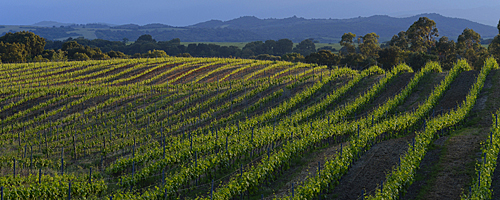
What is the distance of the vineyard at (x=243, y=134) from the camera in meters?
13.6

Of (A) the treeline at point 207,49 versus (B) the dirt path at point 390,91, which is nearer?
(B) the dirt path at point 390,91

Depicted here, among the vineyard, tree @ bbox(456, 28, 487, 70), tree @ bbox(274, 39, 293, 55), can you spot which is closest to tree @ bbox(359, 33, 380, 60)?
tree @ bbox(456, 28, 487, 70)

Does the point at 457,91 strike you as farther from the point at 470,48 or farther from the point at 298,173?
the point at 470,48

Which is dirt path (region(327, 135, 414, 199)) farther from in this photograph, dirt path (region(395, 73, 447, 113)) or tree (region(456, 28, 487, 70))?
tree (region(456, 28, 487, 70))

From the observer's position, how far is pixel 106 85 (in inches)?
1423

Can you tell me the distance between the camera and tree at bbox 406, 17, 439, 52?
59438 mm

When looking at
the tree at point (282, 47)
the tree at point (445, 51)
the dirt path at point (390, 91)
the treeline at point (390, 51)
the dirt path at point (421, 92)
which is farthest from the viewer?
the tree at point (282, 47)

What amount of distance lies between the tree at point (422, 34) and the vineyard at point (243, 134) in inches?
975

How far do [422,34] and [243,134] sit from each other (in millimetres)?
48787

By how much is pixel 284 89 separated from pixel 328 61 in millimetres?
29425

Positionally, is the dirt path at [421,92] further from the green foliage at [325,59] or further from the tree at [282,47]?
the tree at [282,47]

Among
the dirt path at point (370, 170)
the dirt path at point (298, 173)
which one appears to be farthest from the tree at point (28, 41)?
the dirt path at point (370, 170)

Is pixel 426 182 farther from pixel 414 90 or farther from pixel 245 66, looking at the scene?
pixel 245 66

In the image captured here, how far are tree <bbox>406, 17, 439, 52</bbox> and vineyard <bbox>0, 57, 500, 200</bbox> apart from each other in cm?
2476
